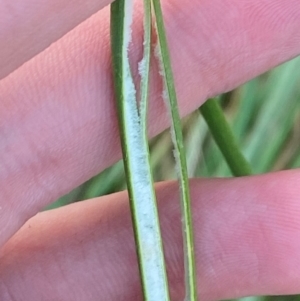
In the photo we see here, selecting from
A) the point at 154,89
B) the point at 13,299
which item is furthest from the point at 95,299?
the point at 154,89

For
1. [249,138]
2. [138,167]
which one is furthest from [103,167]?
[249,138]

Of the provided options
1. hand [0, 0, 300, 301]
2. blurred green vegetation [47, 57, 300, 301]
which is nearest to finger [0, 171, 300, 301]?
hand [0, 0, 300, 301]

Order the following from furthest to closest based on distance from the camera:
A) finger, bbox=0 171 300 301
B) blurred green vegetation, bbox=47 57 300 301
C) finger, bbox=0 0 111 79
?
1. blurred green vegetation, bbox=47 57 300 301
2. finger, bbox=0 171 300 301
3. finger, bbox=0 0 111 79

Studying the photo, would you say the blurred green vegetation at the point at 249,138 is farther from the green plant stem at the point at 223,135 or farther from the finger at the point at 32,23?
the finger at the point at 32,23

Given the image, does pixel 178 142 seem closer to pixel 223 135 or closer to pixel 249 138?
pixel 223 135

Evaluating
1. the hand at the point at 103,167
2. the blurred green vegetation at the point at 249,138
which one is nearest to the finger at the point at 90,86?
the hand at the point at 103,167

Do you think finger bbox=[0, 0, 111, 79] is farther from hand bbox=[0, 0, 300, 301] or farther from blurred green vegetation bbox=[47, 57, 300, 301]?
blurred green vegetation bbox=[47, 57, 300, 301]

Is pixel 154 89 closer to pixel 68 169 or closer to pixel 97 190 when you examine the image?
pixel 68 169
